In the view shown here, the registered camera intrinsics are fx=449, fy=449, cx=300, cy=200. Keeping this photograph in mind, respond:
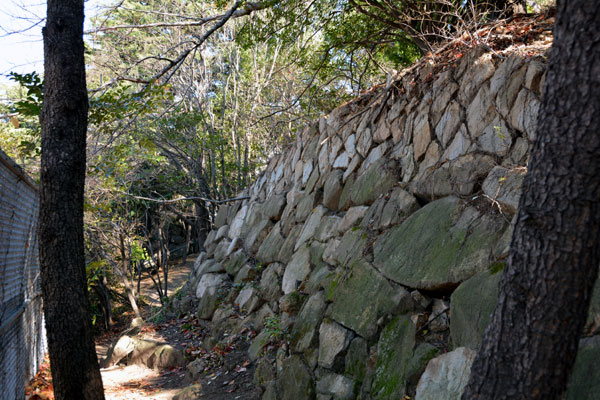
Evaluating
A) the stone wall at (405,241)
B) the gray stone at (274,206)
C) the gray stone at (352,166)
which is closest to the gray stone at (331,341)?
the stone wall at (405,241)

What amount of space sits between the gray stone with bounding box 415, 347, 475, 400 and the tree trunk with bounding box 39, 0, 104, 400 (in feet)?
7.53

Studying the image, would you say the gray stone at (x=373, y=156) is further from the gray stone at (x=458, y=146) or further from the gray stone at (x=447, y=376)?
the gray stone at (x=447, y=376)

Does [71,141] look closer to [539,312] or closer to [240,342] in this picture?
[539,312]

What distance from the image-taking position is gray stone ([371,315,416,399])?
3.12 meters

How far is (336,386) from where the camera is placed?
378cm

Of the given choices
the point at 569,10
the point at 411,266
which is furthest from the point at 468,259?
the point at 569,10

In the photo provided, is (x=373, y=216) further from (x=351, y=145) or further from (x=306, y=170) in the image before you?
(x=306, y=170)

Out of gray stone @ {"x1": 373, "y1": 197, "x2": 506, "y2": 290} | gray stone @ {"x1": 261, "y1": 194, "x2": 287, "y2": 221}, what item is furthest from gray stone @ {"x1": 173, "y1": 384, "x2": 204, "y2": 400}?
gray stone @ {"x1": 261, "y1": 194, "x2": 287, "y2": 221}

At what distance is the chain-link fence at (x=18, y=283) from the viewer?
369 centimetres

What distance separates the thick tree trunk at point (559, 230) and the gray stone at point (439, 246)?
3.99 feet

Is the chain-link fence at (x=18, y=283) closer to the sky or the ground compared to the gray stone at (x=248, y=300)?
closer to the sky

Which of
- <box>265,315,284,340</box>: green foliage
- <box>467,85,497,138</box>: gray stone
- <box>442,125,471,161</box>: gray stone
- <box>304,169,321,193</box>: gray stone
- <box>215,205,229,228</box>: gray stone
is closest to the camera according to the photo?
<box>467,85,497,138</box>: gray stone

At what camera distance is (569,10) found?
5.60 feet

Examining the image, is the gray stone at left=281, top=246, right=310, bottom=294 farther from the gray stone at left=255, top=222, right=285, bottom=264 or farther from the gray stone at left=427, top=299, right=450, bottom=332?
the gray stone at left=427, top=299, right=450, bottom=332
